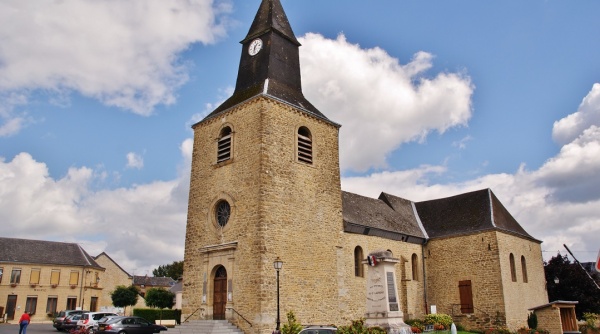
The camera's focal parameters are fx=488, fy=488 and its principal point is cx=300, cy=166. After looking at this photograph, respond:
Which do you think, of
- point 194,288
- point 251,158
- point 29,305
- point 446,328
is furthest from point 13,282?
point 446,328

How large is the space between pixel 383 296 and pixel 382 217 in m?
9.62

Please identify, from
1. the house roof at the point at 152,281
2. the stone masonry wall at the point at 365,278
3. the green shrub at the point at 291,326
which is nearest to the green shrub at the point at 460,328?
the stone masonry wall at the point at 365,278

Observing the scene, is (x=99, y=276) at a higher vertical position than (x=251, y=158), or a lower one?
lower

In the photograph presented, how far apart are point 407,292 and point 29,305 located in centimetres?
3016

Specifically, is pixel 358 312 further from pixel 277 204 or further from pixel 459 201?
pixel 459 201

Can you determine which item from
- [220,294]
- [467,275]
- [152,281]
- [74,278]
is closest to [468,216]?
[467,275]

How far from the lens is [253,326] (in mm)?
17047

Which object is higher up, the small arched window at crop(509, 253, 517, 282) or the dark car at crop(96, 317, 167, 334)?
the small arched window at crop(509, 253, 517, 282)

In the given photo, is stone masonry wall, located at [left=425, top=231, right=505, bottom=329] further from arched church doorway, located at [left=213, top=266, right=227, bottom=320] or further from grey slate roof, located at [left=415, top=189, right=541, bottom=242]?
arched church doorway, located at [left=213, top=266, right=227, bottom=320]

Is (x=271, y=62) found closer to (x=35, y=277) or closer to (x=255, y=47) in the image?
(x=255, y=47)

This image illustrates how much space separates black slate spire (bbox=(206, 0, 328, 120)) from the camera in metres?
21.2

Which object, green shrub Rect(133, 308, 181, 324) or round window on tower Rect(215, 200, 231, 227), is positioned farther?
green shrub Rect(133, 308, 181, 324)

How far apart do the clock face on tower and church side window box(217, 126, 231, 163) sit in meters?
4.04

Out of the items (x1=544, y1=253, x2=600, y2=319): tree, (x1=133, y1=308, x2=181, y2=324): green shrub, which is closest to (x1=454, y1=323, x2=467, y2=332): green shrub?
(x1=544, y1=253, x2=600, y2=319): tree
